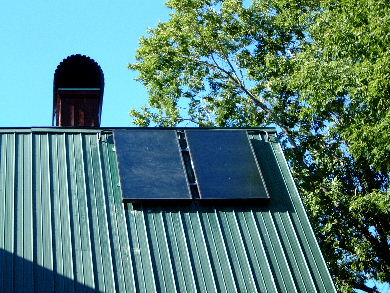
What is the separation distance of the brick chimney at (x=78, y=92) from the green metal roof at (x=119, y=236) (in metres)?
1.64

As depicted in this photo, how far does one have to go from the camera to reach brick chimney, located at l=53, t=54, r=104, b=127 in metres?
16.1

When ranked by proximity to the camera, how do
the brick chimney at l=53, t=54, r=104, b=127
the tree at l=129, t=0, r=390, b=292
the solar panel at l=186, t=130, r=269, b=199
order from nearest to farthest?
the solar panel at l=186, t=130, r=269, b=199
the brick chimney at l=53, t=54, r=104, b=127
the tree at l=129, t=0, r=390, b=292

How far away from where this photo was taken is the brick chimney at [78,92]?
1614cm

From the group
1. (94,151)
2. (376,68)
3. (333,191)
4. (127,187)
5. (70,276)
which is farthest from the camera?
(333,191)

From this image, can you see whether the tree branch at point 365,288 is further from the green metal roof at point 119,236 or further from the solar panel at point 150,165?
the solar panel at point 150,165

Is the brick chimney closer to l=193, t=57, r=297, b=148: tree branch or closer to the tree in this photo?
the tree

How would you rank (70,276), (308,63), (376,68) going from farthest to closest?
(308,63)
(376,68)
(70,276)

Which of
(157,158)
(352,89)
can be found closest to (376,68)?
(352,89)

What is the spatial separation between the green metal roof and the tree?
8.19 meters

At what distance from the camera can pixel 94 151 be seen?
14.5 meters

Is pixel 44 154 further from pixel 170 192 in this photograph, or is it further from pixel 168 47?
pixel 168 47

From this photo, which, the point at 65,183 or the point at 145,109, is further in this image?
the point at 145,109

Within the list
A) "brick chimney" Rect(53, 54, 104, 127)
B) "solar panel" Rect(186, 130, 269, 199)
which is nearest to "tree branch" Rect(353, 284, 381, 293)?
"solar panel" Rect(186, 130, 269, 199)

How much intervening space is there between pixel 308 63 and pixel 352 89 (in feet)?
6.98
